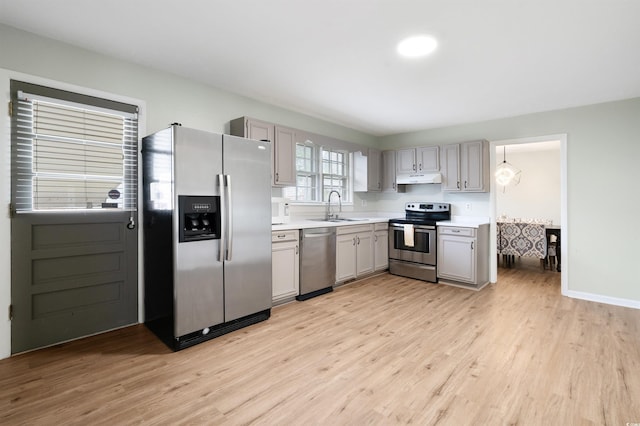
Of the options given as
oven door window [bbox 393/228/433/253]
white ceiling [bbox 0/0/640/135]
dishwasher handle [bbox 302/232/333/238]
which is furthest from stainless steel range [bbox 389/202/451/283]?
white ceiling [bbox 0/0/640/135]

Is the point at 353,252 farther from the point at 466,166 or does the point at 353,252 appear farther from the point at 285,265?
the point at 466,166

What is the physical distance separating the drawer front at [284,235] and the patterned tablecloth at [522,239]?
3937 millimetres

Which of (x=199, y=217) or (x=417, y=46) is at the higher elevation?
(x=417, y=46)

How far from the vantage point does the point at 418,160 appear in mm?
5188

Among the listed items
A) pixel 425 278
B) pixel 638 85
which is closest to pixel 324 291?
pixel 425 278

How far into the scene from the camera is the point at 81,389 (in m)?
1.98

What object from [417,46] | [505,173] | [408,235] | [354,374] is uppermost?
[417,46]

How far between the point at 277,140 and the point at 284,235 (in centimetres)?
119

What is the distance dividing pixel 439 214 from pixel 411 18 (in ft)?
11.2

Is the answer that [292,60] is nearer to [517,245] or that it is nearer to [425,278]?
[425,278]

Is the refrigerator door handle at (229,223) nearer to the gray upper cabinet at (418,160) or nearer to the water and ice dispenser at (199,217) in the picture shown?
the water and ice dispenser at (199,217)

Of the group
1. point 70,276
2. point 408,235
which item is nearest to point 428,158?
point 408,235

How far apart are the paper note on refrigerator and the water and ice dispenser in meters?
3.02

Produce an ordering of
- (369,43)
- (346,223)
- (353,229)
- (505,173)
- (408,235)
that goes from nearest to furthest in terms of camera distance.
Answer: (369,43), (346,223), (353,229), (408,235), (505,173)
